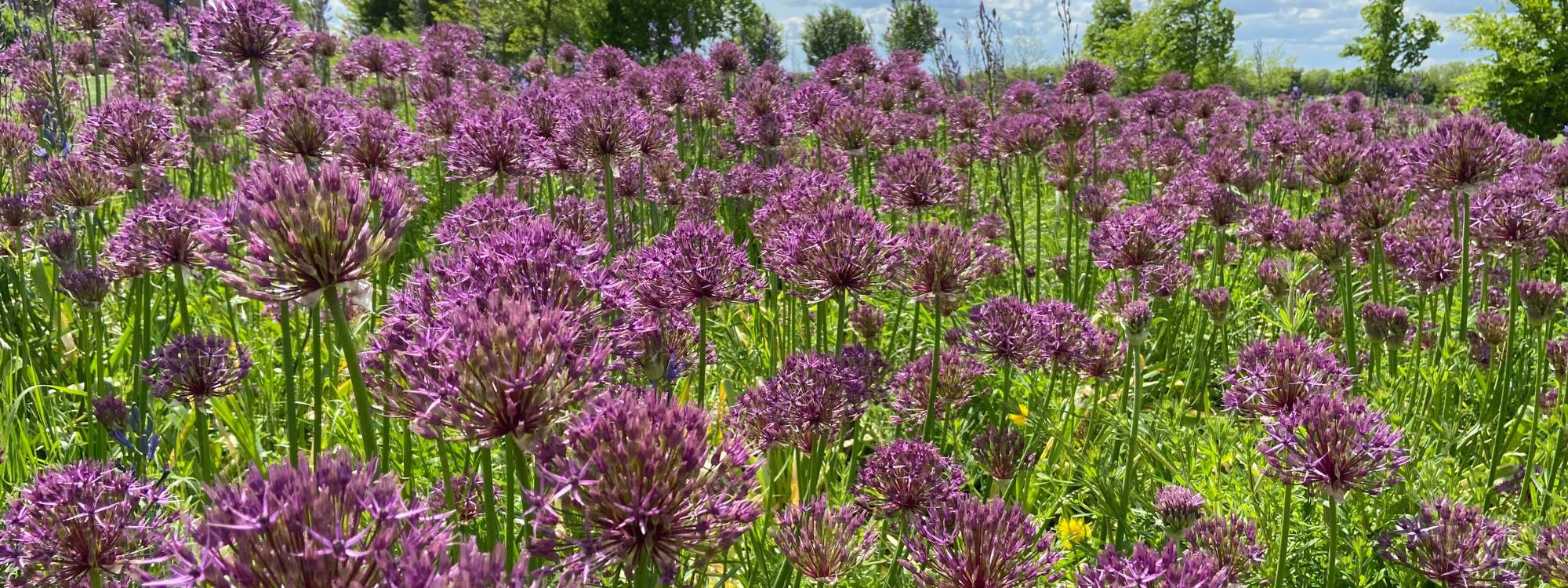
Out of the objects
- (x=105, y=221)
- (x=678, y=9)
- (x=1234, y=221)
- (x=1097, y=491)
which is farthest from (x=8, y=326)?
(x=678, y=9)

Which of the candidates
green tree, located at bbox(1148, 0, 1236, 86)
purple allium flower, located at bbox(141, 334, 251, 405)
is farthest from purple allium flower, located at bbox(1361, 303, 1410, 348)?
green tree, located at bbox(1148, 0, 1236, 86)

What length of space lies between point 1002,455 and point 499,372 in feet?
6.86

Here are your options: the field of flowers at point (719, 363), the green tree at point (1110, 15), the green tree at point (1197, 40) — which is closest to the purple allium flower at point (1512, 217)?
the field of flowers at point (719, 363)

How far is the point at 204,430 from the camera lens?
293 cm

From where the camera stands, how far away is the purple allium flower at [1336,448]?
2.22m

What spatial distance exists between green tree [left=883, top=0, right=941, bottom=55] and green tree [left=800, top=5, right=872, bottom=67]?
4054 cm

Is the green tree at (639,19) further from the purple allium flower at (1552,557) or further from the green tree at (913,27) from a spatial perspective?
the purple allium flower at (1552,557)

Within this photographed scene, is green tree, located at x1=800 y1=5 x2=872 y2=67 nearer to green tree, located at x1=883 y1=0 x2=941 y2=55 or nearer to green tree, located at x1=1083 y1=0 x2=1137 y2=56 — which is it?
green tree, located at x1=1083 y1=0 x2=1137 y2=56

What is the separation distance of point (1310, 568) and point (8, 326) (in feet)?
19.9

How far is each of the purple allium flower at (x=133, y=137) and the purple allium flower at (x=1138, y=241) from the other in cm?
420

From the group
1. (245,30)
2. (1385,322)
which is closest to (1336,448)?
(1385,322)

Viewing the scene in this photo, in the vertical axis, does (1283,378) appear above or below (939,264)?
below

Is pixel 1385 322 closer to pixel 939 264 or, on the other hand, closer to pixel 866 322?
pixel 866 322

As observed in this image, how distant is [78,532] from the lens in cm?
197
